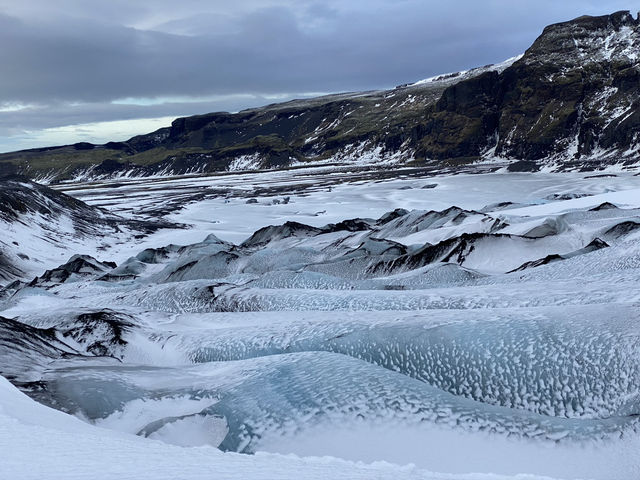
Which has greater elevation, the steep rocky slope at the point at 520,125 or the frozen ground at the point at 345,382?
the steep rocky slope at the point at 520,125

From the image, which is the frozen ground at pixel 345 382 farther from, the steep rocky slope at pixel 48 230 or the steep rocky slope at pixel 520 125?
the steep rocky slope at pixel 520 125

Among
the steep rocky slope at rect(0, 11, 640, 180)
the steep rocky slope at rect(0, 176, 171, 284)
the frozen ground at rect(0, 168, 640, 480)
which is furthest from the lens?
the steep rocky slope at rect(0, 11, 640, 180)

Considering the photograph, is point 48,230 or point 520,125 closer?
point 48,230

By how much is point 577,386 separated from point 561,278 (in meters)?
3.80

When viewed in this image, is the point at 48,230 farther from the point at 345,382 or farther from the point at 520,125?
the point at 520,125

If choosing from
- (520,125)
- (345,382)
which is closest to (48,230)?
(345,382)

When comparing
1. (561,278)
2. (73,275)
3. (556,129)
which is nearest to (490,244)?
(561,278)

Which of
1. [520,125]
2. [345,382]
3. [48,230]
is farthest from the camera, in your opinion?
[520,125]

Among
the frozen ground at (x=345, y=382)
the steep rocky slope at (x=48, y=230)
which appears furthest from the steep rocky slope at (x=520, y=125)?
the frozen ground at (x=345, y=382)

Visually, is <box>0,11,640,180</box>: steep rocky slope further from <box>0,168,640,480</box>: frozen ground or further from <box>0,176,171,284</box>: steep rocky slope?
<box>0,168,640,480</box>: frozen ground

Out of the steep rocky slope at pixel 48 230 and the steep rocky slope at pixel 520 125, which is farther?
the steep rocky slope at pixel 520 125

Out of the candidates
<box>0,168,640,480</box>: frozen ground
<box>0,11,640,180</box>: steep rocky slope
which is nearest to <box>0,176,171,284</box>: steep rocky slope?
<box>0,168,640,480</box>: frozen ground

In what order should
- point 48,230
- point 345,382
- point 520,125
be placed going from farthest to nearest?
point 520,125
point 48,230
point 345,382

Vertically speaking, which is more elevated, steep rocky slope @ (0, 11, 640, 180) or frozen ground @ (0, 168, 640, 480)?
steep rocky slope @ (0, 11, 640, 180)
